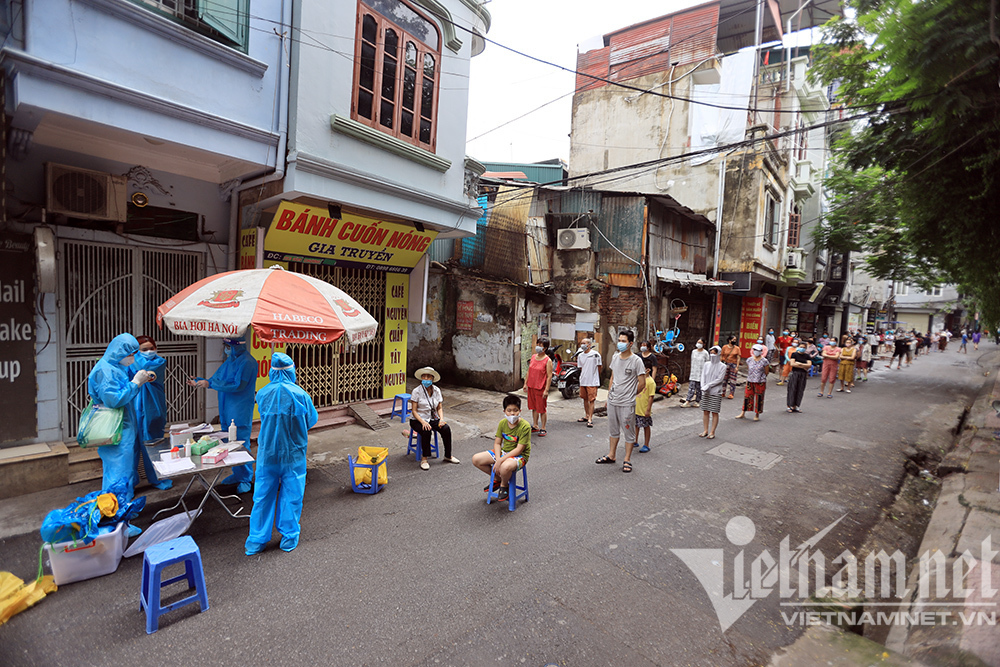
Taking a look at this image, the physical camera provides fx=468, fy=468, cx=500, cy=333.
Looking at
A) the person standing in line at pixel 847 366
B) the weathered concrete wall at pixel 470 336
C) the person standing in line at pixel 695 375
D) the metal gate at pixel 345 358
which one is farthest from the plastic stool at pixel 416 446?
the person standing in line at pixel 847 366

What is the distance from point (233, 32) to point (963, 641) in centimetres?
908

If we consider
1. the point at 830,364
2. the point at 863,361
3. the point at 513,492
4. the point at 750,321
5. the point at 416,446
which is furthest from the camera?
the point at 750,321

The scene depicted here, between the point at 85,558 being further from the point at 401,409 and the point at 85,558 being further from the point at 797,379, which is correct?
the point at 797,379

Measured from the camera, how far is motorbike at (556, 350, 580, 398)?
11867 mm

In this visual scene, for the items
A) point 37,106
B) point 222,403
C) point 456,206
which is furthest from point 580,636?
point 456,206

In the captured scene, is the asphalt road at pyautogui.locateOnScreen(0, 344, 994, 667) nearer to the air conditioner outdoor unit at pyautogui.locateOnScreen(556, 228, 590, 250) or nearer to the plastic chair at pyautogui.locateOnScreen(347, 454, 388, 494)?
the plastic chair at pyautogui.locateOnScreen(347, 454, 388, 494)

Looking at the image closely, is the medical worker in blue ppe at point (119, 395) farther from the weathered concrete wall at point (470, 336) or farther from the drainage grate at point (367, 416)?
the weathered concrete wall at point (470, 336)

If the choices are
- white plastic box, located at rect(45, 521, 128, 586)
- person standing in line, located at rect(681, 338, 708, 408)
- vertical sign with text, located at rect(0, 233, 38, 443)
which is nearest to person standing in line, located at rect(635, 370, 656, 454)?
person standing in line, located at rect(681, 338, 708, 408)

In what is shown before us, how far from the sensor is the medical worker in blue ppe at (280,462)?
4.18 meters

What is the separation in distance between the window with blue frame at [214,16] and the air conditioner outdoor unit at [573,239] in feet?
30.9

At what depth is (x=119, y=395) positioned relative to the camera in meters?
4.50

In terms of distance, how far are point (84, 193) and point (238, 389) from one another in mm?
3144

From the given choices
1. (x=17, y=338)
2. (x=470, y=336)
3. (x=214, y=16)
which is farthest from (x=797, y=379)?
(x=17, y=338)

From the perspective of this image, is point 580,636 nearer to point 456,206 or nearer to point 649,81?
point 456,206
